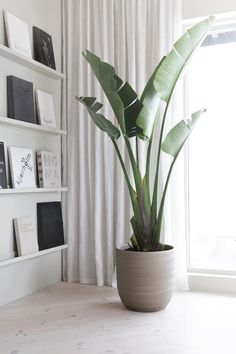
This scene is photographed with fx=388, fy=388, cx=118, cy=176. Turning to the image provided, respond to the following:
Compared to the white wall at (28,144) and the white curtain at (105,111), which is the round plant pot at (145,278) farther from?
the white wall at (28,144)

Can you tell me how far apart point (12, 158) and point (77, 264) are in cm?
102

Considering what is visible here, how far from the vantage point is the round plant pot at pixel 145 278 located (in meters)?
2.21

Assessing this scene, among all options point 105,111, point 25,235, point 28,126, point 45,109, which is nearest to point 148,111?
point 105,111

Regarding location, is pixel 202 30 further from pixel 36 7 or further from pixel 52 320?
pixel 52 320

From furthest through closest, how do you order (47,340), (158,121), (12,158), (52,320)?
1. (158,121)
2. (12,158)
3. (52,320)
4. (47,340)

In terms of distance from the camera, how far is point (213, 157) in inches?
111

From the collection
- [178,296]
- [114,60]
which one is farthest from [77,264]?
[114,60]

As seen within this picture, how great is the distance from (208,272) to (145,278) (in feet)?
2.49

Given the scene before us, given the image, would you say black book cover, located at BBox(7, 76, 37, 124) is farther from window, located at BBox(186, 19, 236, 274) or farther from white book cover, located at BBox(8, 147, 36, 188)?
window, located at BBox(186, 19, 236, 274)

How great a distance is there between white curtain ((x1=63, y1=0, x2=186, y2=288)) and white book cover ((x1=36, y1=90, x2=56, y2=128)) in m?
0.16

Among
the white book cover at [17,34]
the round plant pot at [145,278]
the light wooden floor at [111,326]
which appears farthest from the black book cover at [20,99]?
the light wooden floor at [111,326]

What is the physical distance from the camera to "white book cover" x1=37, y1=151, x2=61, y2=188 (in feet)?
8.93

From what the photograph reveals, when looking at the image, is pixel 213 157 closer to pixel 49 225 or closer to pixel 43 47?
pixel 49 225

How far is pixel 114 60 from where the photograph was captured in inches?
112
